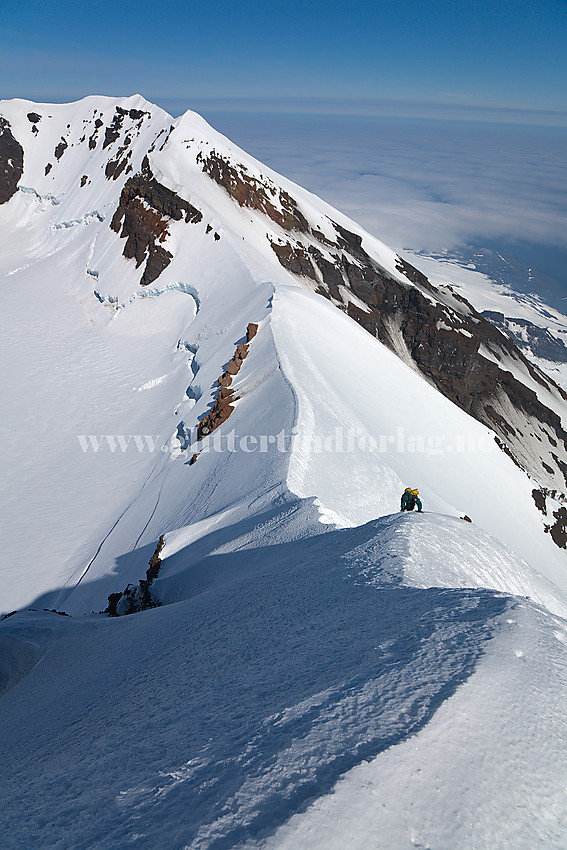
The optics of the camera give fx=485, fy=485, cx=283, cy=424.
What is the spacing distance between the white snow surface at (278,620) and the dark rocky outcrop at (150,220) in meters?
14.4

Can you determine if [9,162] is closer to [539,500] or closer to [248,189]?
[248,189]

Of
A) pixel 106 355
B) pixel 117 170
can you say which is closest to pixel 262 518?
pixel 106 355

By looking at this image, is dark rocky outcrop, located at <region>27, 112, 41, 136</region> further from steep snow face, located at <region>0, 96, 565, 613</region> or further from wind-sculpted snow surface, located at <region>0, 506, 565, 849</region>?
wind-sculpted snow surface, located at <region>0, 506, 565, 849</region>

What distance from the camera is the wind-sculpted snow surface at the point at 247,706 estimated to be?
292 cm

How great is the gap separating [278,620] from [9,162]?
260 ft

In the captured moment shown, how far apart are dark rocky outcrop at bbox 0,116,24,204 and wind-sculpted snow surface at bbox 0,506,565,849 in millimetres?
72722

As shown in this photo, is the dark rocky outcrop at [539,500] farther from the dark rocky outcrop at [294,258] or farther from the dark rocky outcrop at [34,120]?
the dark rocky outcrop at [34,120]

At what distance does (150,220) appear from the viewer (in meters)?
38.7

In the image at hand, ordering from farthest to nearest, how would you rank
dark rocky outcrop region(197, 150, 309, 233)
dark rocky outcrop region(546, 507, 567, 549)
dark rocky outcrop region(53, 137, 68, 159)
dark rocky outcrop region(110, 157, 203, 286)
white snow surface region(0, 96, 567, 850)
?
1. dark rocky outcrop region(53, 137, 68, 159)
2. dark rocky outcrop region(197, 150, 309, 233)
3. dark rocky outcrop region(110, 157, 203, 286)
4. dark rocky outcrop region(546, 507, 567, 549)
5. white snow surface region(0, 96, 567, 850)

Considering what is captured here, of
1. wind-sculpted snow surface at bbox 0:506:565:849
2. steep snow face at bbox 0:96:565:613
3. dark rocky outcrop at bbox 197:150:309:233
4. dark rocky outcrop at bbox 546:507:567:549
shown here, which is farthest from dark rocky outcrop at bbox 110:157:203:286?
wind-sculpted snow surface at bbox 0:506:565:849

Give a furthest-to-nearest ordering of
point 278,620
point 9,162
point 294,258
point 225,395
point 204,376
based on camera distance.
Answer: point 9,162, point 294,258, point 204,376, point 225,395, point 278,620

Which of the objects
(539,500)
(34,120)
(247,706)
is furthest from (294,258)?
(34,120)

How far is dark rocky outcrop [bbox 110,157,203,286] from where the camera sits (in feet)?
118

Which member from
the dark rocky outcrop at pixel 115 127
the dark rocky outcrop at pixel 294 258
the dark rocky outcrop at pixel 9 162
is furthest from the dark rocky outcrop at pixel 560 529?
the dark rocky outcrop at pixel 9 162
